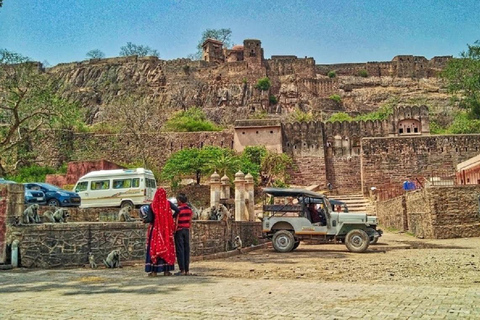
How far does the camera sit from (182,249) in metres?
8.17

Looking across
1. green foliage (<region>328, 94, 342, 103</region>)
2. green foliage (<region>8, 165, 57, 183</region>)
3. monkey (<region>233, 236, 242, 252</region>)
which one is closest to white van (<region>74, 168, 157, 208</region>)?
monkey (<region>233, 236, 242, 252</region>)

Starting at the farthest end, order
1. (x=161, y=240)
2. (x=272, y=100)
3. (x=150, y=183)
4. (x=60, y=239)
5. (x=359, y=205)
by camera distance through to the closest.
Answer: (x=272, y=100) → (x=359, y=205) → (x=150, y=183) → (x=60, y=239) → (x=161, y=240)

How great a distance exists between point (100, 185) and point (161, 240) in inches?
465

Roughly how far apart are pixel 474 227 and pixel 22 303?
15459 mm

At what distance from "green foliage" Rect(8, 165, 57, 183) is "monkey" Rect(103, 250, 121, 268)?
24655mm

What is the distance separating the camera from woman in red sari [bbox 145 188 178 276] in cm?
793

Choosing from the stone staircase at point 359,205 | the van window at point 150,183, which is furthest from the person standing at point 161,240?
the stone staircase at point 359,205

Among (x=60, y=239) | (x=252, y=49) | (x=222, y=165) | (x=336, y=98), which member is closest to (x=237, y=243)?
(x=60, y=239)

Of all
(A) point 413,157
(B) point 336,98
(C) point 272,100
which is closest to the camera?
(A) point 413,157

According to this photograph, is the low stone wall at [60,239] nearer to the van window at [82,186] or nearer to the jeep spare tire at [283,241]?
the jeep spare tire at [283,241]

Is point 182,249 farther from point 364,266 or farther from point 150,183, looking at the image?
point 150,183

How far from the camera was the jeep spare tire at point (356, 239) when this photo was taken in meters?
13.4

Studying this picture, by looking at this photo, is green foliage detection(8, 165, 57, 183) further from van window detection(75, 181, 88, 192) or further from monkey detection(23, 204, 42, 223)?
monkey detection(23, 204, 42, 223)

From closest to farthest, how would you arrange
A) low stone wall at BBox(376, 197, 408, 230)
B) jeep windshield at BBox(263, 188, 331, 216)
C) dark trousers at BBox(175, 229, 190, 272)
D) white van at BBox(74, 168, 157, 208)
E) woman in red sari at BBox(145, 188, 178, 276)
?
woman in red sari at BBox(145, 188, 178, 276), dark trousers at BBox(175, 229, 190, 272), jeep windshield at BBox(263, 188, 331, 216), white van at BBox(74, 168, 157, 208), low stone wall at BBox(376, 197, 408, 230)
